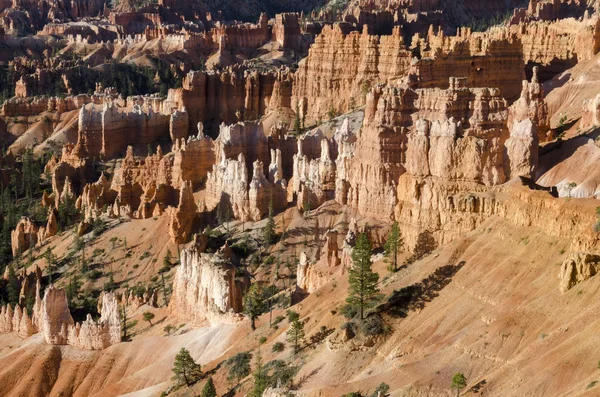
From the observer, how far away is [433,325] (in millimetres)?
55781

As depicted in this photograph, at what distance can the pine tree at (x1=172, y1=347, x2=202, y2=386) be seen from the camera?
2677 inches

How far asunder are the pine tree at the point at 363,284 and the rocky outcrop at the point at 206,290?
14083 mm

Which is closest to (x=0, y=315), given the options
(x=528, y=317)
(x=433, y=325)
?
(x=433, y=325)

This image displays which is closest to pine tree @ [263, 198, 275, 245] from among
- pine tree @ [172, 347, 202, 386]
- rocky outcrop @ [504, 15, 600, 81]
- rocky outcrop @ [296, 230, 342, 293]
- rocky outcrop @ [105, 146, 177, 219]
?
rocky outcrop @ [296, 230, 342, 293]

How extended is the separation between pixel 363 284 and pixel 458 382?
47.2 feet

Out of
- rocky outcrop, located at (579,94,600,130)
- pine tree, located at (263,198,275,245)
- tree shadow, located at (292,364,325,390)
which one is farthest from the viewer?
pine tree, located at (263,198,275,245)

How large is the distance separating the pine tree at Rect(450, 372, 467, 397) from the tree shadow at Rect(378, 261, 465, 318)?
994 cm

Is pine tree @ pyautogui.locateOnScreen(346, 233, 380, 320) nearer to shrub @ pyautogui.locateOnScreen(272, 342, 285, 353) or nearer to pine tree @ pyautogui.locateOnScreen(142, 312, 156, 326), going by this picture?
shrub @ pyautogui.locateOnScreen(272, 342, 285, 353)


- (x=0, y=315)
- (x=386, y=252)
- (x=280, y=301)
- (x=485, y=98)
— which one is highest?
(x=485, y=98)

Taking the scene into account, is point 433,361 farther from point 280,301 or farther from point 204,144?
point 204,144

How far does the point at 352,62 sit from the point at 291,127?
10385 millimetres

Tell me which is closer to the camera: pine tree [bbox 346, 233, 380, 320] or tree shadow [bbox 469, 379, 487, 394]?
tree shadow [bbox 469, 379, 487, 394]

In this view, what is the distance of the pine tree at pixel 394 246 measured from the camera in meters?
66.9

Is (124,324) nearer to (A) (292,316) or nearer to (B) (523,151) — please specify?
(A) (292,316)
